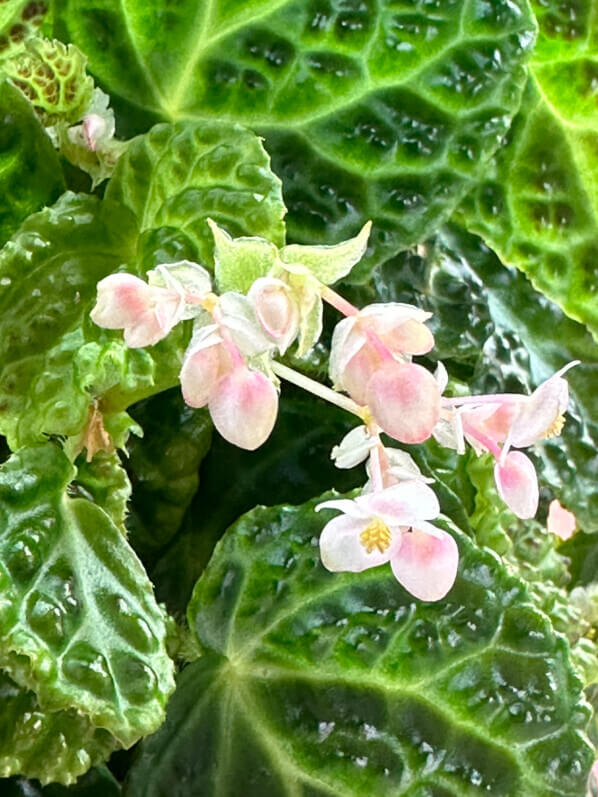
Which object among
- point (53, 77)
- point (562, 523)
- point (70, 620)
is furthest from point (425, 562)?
point (562, 523)

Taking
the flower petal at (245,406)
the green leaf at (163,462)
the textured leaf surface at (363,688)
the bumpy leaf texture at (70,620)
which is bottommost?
the textured leaf surface at (363,688)

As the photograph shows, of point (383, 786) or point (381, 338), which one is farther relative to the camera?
point (383, 786)

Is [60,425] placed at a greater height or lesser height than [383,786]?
greater

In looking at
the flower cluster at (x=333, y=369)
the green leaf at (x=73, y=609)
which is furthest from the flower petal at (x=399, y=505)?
the green leaf at (x=73, y=609)

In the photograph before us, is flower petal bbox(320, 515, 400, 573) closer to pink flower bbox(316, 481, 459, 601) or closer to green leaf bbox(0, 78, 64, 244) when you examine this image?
pink flower bbox(316, 481, 459, 601)

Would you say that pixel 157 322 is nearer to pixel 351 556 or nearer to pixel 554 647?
pixel 351 556

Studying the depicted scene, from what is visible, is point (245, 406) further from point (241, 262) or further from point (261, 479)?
point (261, 479)

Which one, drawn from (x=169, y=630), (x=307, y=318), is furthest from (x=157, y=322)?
(x=169, y=630)

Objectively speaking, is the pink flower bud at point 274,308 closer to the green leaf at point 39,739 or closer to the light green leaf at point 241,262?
the light green leaf at point 241,262
